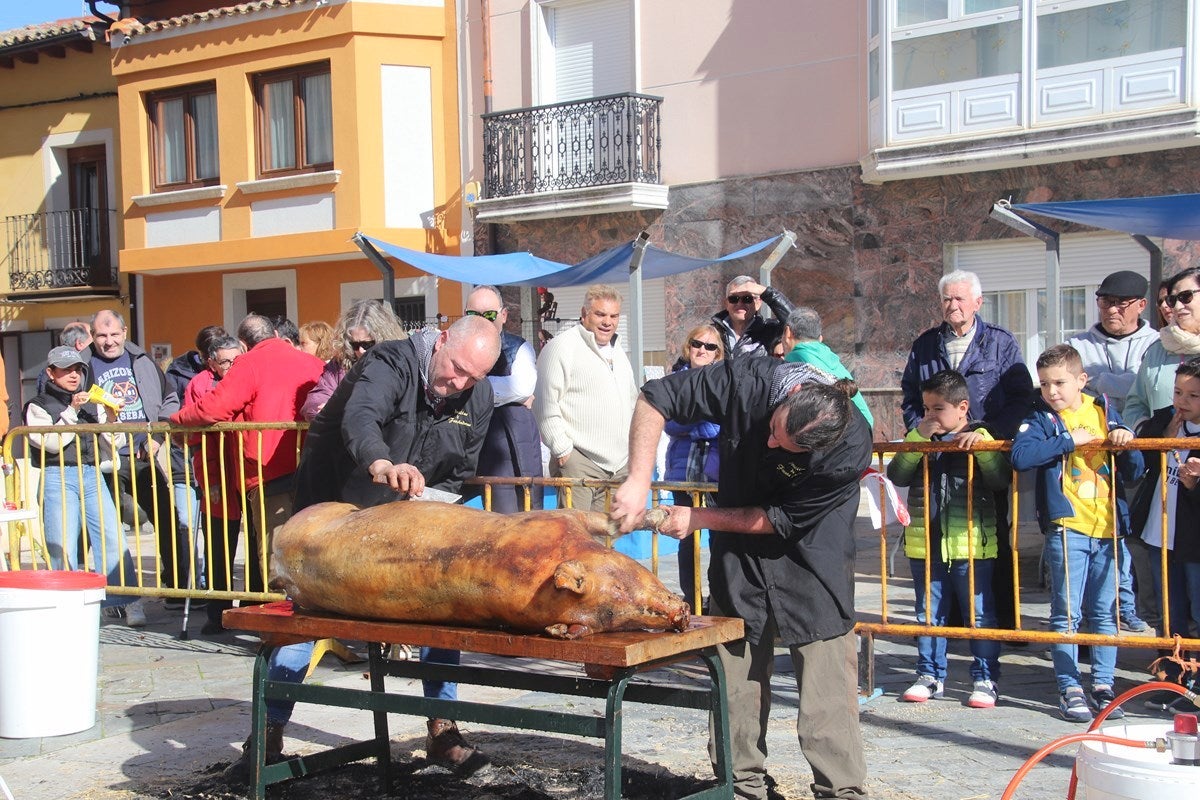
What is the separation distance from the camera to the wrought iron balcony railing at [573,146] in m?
17.3

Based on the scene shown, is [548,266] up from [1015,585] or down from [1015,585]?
up

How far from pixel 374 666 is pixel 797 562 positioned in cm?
177

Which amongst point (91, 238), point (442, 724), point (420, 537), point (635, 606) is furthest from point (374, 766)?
point (91, 238)

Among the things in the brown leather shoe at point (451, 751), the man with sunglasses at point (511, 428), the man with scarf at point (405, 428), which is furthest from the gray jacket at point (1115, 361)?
the brown leather shoe at point (451, 751)

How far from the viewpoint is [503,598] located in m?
3.77

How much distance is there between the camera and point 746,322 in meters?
7.17

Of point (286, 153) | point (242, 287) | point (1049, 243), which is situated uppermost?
point (286, 153)

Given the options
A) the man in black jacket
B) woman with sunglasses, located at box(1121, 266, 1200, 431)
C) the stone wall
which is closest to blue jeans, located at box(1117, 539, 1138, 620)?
woman with sunglasses, located at box(1121, 266, 1200, 431)

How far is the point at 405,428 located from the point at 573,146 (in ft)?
43.9

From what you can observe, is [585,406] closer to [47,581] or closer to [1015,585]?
[1015,585]

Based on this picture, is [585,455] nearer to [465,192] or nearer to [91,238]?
[465,192]

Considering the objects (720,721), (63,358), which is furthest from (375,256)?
(720,721)

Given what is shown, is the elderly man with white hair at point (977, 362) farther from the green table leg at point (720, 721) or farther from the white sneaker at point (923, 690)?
the green table leg at point (720, 721)

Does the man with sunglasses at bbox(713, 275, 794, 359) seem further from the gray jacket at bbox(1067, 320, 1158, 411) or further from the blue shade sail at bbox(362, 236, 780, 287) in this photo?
the blue shade sail at bbox(362, 236, 780, 287)
